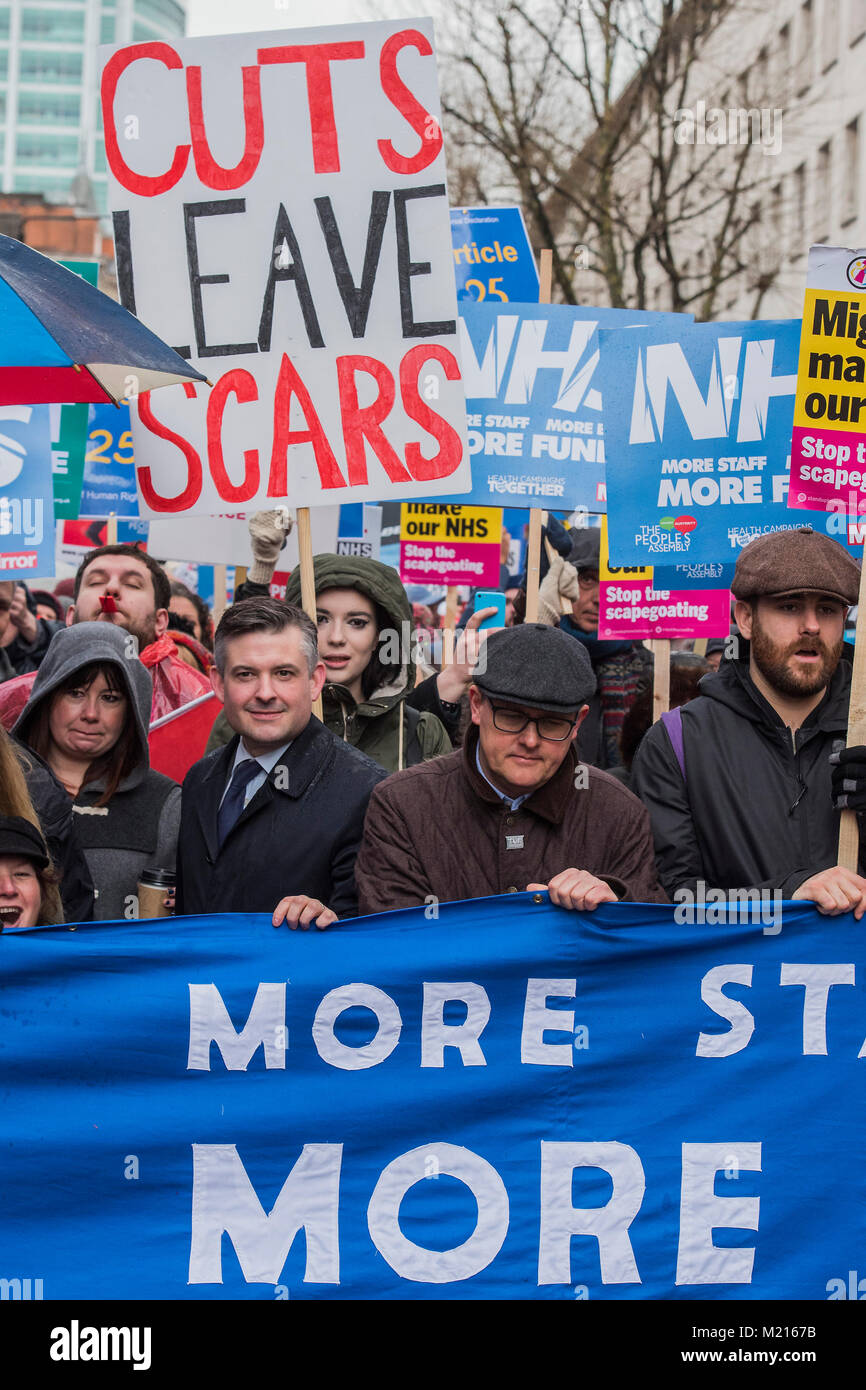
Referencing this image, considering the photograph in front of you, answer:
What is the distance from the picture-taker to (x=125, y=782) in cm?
430

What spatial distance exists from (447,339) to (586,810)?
156 centimetres

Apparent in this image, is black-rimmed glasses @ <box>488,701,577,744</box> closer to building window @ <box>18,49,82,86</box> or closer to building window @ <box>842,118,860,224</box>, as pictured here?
building window @ <box>842,118,860,224</box>

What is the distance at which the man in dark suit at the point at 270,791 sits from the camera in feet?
12.7

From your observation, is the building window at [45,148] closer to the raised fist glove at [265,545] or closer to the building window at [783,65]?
the building window at [783,65]

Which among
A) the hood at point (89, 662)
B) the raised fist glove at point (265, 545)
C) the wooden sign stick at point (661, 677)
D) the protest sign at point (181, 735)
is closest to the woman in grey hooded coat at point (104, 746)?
the hood at point (89, 662)

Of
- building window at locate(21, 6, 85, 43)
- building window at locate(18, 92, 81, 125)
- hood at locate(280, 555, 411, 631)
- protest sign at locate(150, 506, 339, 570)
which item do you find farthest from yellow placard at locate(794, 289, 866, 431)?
building window at locate(21, 6, 85, 43)

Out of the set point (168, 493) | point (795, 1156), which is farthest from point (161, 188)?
point (795, 1156)

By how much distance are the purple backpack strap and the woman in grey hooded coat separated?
3.95ft

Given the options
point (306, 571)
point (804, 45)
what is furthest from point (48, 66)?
point (306, 571)

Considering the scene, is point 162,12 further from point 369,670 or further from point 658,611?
point 369,670

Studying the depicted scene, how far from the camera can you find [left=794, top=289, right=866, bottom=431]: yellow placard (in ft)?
15.1

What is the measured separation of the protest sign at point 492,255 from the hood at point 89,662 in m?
4.69
